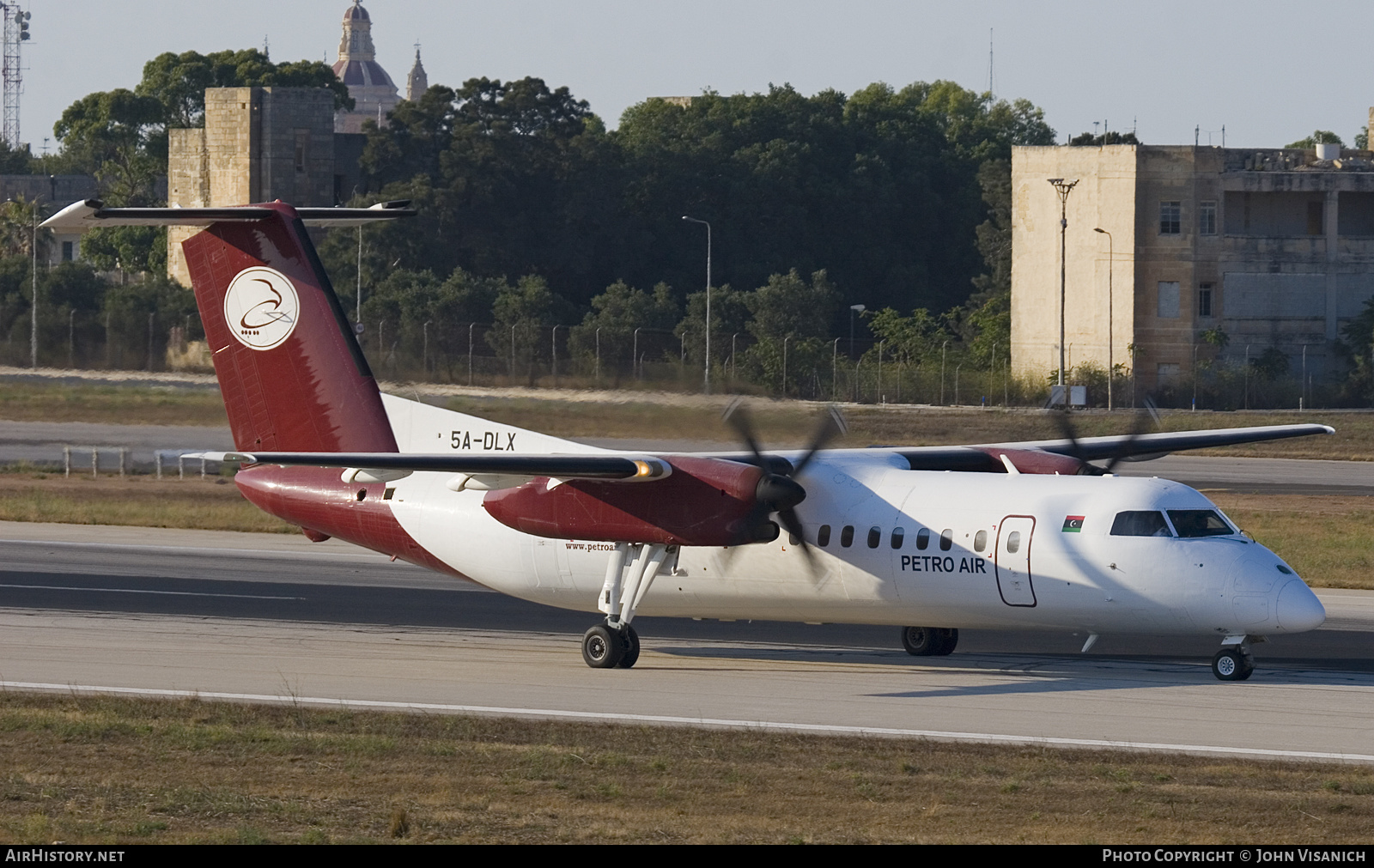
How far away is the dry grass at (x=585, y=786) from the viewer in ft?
42.1

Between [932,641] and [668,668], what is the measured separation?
3418 mm

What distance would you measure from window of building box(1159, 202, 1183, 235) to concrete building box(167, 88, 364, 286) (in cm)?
4514

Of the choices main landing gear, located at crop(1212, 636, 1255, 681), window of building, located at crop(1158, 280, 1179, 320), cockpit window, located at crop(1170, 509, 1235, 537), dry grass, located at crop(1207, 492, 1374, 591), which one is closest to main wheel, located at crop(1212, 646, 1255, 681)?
main landing gear, located at crop(1212, 636, 1255, 681)

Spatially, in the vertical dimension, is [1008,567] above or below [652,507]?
below

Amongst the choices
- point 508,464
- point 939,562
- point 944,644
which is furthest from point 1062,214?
point 508,464

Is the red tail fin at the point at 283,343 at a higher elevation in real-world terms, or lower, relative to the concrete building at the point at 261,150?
lower

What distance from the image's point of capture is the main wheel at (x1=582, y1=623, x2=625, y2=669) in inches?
820

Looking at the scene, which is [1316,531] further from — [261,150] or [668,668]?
[261,150]

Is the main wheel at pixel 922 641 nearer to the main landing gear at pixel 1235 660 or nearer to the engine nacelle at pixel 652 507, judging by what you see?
the engine nacelle at pixel 652 507

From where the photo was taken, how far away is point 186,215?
22.2 meters

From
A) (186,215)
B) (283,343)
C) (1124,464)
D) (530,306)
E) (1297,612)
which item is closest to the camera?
(1297,612)

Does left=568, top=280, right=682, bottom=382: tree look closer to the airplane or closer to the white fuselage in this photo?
the airplane

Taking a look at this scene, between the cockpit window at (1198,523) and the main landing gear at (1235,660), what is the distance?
1.18 metres

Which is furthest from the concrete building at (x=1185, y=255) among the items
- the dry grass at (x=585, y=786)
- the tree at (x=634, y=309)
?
the dry grass at (x=585, y=786)
